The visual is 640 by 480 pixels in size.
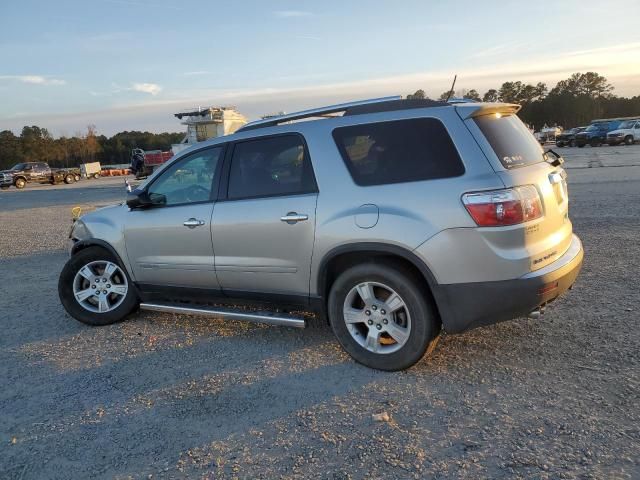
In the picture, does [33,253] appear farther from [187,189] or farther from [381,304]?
[381,304]

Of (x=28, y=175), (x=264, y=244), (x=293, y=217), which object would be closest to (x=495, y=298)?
(x=293, y=217)

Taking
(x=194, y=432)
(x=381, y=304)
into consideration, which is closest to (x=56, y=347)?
(x=194, y=432)

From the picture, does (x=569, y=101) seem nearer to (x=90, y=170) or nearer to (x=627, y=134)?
(x=627, y=134)

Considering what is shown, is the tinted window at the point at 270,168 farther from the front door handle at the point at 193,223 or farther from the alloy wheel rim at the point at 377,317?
the alloy wheel rim at the point at 377,317

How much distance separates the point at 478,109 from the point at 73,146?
10652 cm

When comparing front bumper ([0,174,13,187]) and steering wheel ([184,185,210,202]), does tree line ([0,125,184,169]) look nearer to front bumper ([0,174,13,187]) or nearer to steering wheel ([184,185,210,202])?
front bumper ([0,174,13,187])

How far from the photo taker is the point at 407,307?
3.70 m

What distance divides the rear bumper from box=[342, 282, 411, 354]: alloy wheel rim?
32cm

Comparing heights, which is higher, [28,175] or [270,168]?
[270,168]

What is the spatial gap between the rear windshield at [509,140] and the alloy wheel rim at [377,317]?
1.22 metres

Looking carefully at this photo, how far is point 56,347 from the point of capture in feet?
15.7

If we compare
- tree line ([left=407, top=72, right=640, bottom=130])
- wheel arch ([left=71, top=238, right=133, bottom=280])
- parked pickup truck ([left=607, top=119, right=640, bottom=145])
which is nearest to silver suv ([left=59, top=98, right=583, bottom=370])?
wheel arch ([left=71, top=238, right=133, bottom=280])

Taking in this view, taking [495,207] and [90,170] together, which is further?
[90,170]

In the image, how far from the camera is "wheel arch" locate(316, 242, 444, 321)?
359 centimetres
